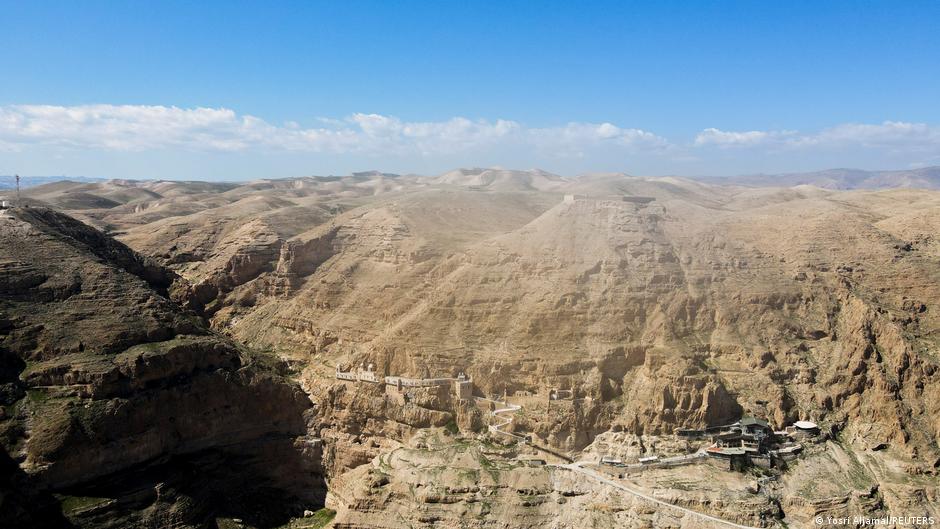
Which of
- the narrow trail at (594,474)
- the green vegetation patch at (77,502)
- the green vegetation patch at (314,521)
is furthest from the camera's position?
the green vegetation patch at (314,521)

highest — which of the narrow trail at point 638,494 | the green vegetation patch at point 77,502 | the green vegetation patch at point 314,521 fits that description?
the green vegetation patch at point 77,502

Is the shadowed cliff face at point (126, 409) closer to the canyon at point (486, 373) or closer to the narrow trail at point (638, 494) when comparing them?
the canyon at point (486, 373)

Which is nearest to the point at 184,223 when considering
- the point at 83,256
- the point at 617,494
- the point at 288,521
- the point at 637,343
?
the point at 83,256

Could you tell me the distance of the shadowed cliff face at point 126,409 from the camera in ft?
121

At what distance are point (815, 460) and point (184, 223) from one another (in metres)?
83.0

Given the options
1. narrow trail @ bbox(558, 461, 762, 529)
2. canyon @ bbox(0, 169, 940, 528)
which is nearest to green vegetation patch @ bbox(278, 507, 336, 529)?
canyon @ bbox(0, 169, 940, 528)

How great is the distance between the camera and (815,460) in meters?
41.7

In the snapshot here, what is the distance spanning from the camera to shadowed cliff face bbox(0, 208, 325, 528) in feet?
121

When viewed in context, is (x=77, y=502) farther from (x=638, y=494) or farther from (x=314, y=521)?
(x=638, y=494)

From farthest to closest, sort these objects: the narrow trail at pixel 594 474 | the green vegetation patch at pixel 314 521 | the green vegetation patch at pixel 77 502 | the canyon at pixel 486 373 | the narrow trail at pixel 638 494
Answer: the green vegetation patch at pixel 314 521
the canyon at pixel 486 373
the narrow trail at pixel 594 474
the narrow trail at pixel 638 494
the green vegetation patch at pixel 77 502

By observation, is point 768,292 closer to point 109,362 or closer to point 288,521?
point 288,521

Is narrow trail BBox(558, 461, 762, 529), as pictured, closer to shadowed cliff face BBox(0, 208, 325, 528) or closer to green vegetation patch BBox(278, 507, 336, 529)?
green vegetation patch BBox(278, 507, 336, 529)

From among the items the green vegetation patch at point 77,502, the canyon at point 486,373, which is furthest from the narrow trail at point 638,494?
the green vegetation patch at point 77,502

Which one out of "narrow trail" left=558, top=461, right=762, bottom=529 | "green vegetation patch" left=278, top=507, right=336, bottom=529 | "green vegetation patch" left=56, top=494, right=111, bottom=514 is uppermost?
"green vegetation patch" left=56, top=494, right=111, bottom=514
